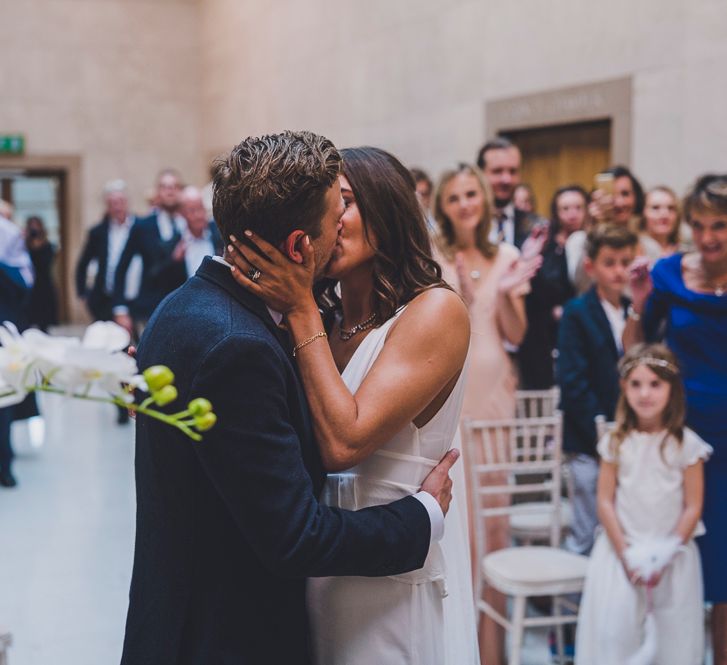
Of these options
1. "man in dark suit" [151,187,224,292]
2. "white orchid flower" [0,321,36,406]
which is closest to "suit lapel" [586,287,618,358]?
"man in dark suit" [151,187,224,292]

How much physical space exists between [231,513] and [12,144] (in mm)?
15813

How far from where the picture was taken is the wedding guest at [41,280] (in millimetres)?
12719

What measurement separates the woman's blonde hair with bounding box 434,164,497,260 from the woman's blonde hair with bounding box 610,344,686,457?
2.91ft

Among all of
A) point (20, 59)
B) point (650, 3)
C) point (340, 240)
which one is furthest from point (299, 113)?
point (340, 240)

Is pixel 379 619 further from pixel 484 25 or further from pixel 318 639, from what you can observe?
pixel 484 25

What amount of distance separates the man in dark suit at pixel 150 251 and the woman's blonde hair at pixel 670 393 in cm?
473

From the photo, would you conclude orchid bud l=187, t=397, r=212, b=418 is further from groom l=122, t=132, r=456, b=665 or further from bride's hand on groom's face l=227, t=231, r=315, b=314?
bride's hand on groom's face l=227, t=231, r=315, b=314

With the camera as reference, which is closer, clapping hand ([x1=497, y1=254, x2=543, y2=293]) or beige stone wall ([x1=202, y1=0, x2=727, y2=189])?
clapping hand ([x1=497, y1=254, x2=543, y2=293])

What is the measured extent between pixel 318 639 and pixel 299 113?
11801mm

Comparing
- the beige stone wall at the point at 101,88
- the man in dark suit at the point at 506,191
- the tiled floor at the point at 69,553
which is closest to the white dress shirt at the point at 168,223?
the tiled floor at the point at 69,553

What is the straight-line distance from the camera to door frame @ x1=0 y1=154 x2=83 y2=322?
1644 cm

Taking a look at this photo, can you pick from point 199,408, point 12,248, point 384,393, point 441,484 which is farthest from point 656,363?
point 12,248

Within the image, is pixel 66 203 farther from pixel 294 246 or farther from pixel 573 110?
pixel 294 246

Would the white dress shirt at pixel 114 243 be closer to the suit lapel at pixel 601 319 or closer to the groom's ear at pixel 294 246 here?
the suit lapel at pixel 601 319
